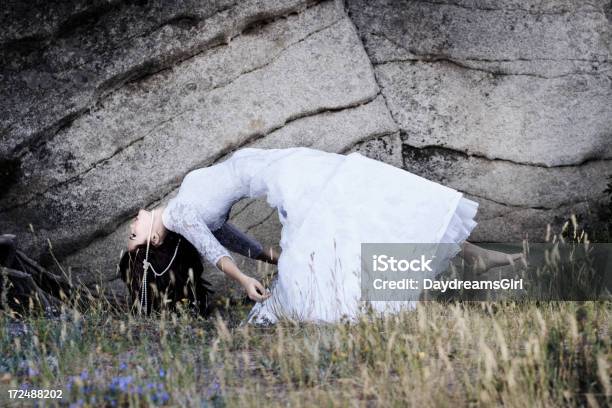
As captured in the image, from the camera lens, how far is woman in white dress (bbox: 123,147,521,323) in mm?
4137

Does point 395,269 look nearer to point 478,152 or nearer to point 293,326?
point 293,326

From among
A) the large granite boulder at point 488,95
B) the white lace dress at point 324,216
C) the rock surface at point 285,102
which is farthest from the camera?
the large granite boulder at point 488,95

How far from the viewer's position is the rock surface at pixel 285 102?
18.5 ft

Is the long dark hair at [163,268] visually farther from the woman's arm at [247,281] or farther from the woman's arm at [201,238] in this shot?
the woman's arm at [247,281]

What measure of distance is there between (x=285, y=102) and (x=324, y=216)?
1.95m

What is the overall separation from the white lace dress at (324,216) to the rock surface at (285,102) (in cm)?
142

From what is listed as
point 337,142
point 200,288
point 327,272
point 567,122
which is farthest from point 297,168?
point 567,122

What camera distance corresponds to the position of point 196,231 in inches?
172

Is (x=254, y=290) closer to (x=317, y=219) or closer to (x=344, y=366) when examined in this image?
(x=317, y=219)

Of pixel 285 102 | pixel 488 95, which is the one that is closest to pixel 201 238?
pixel 285 102

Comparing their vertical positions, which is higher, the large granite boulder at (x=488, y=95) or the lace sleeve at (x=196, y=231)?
the large granite boulder at (x=488, y=95)

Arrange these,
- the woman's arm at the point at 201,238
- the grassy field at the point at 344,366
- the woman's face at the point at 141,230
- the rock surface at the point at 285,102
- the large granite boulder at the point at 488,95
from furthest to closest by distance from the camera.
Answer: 1. the large granite boulder at the point at 488,95
2. the rock surface at the point at 285,102
3. the woman's face at the point at 141,230
4. the woman's arm at the point at 201,238
5. the grassy field at the point at 344,366

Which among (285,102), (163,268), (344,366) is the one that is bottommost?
(344,366)

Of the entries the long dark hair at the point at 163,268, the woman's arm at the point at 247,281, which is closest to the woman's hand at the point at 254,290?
the woman's arm at the point at 247,281
